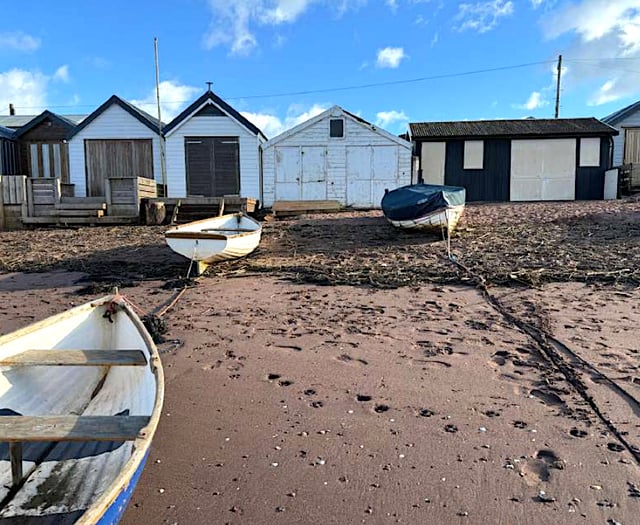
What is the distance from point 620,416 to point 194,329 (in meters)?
4.32

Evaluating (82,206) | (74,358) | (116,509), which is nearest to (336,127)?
(82,206)

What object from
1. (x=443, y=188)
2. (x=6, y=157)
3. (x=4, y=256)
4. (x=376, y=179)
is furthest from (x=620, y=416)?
(x=6, y=157)

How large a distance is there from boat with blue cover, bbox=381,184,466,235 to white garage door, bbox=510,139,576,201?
→ 10.3 m

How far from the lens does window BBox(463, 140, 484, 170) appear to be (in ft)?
73.8

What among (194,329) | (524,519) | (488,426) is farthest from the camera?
(194,329)

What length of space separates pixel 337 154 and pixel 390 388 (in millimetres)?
16419

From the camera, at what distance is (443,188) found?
527 inches

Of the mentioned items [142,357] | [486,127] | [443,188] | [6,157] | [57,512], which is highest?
[486,127]

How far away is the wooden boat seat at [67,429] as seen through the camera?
271 cm

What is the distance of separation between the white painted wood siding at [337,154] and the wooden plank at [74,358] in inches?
643

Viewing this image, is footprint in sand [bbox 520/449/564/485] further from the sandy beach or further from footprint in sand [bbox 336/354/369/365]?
footprint in sand [bbox 336/354/369/365]

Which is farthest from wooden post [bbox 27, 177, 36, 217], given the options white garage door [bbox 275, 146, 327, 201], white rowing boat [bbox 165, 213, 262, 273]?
white rowing boat [bbox 165, 213, 262, 273]

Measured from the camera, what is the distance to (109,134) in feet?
68.1

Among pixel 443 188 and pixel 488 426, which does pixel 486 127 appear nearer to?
pixel 443 188
